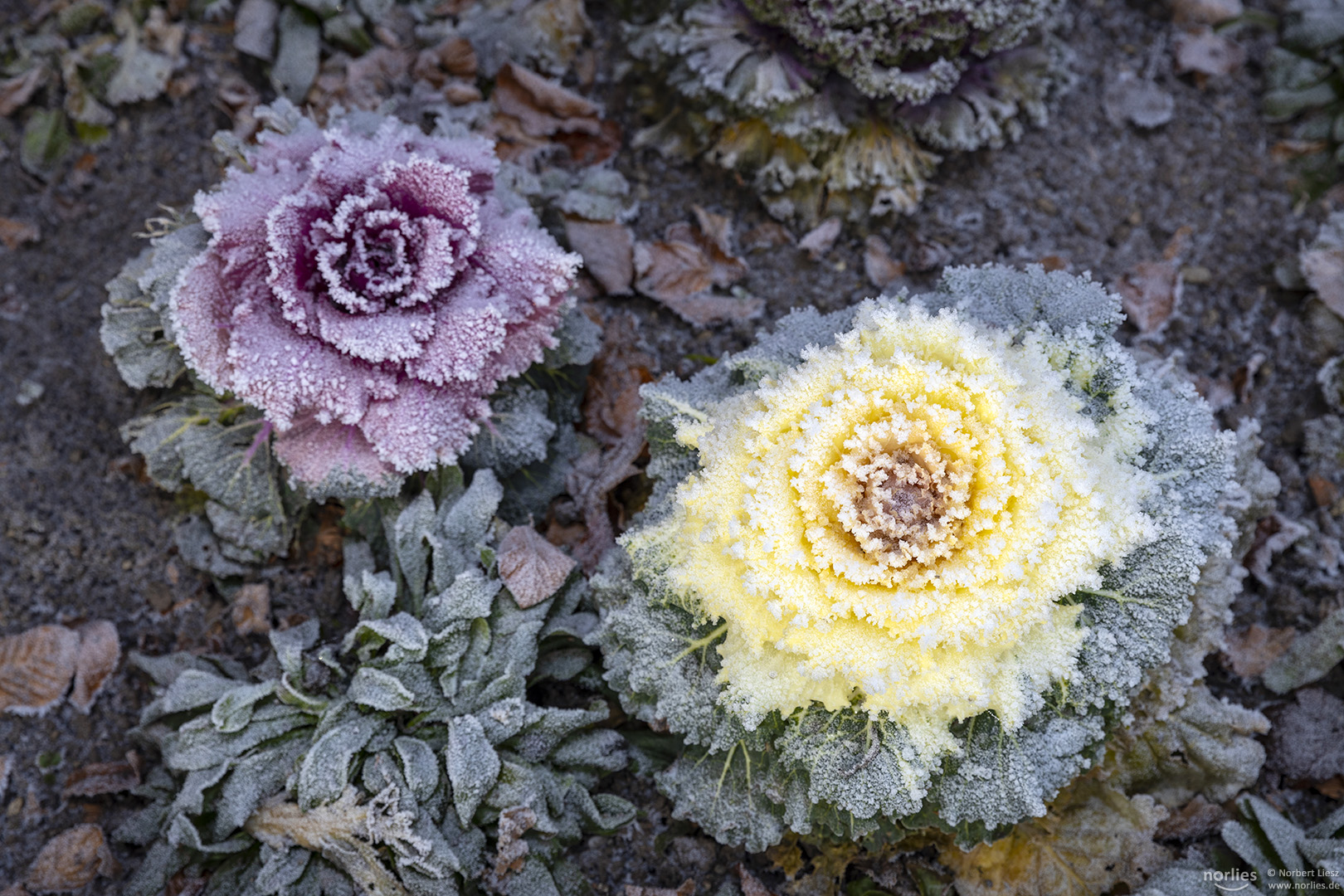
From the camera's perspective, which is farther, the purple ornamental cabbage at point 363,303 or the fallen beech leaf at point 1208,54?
the fallen beech leaf at point 1208,54

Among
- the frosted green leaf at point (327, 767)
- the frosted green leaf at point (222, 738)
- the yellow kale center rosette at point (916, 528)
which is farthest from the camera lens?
the frosted green leaf at point (222, 738)

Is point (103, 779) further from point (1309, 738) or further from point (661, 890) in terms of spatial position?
point (1309, 738)

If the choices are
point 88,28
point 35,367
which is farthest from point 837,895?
point 88,28

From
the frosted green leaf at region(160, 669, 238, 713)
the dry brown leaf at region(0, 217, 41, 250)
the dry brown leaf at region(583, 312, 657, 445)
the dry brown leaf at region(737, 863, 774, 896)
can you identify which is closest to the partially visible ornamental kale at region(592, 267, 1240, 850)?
the dry brown leaf at region(737, 863, 774, 896)

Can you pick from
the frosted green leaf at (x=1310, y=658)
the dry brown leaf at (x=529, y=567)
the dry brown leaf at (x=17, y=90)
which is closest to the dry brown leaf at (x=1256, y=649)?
the frosted green leaf at (x=1310, y=658)

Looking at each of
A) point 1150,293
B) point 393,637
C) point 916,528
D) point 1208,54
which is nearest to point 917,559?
point 916,528

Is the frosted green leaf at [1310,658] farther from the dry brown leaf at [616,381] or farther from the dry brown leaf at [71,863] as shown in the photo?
the dry brown leaf at [71,863]
